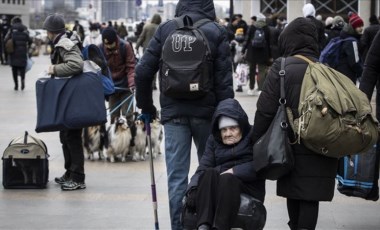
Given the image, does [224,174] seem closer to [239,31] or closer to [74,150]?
[74,150]

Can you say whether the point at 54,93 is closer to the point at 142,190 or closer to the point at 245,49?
the point at 142,190

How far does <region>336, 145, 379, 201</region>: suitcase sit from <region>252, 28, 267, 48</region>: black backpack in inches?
531

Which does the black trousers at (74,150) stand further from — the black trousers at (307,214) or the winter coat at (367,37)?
the winter coat at (367,37)

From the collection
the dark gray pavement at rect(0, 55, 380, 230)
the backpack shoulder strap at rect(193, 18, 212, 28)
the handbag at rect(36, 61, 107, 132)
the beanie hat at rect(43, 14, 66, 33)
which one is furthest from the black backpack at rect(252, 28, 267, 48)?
the backpack shoulder strap at rect(193, 18, 212, 28)

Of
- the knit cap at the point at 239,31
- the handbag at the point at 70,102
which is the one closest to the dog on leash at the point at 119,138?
the handbag at the point at 70,102

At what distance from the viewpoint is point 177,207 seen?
7160 millimetres

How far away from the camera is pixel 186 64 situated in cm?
677

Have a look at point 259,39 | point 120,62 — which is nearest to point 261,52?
point 259,39

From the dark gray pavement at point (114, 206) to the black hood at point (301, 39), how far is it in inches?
83.7

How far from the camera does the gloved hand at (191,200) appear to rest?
→ 648 centimetres

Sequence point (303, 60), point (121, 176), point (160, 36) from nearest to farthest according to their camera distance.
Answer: point (303, 60)
point (160, 36)
point (121, 176)

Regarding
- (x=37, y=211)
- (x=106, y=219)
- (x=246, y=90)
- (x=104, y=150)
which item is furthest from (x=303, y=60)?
(x=246, y=90)

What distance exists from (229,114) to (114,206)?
303 centimetres

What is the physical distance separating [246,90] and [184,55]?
17388 mm
